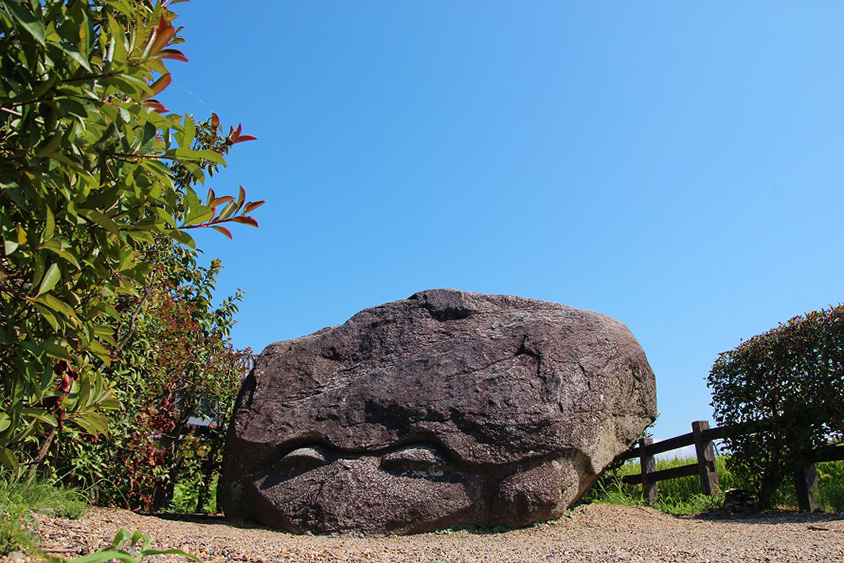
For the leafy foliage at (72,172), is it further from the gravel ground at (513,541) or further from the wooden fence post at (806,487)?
the wooden fence post at (806,487)

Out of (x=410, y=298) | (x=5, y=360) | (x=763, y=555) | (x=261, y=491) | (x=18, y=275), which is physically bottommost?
(x=763, y=555)

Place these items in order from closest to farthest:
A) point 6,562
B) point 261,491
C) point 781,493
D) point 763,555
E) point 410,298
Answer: point 6,562 → point 763,555 → point 261,491 → point 410,298 → point 781,493

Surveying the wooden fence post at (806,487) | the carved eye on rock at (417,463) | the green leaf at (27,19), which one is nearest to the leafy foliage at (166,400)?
the carved eye on rock at (417,463)

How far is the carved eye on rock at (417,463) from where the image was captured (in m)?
6.09

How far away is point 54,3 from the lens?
2.04m

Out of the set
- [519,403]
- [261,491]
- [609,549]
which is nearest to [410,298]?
[519,403]

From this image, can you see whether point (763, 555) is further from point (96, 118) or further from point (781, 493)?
point (96, 118)

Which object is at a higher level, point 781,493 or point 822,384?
point 822,384

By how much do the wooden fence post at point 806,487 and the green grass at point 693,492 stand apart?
33 centimetres

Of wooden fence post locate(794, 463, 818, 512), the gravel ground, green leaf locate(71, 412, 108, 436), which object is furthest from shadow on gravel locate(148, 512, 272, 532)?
wooden fence post locate(794, 463, 818, 512)

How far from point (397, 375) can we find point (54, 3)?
5.02 m

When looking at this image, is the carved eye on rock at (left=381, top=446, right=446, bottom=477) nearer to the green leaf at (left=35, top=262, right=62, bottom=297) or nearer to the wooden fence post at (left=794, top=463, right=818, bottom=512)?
the green leaf at (left=35, top=262, right=62, bottom=297)

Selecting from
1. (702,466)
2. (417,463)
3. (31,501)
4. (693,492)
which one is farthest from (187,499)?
(693,492)

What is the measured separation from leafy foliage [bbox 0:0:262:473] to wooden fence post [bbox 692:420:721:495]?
8377 mm
